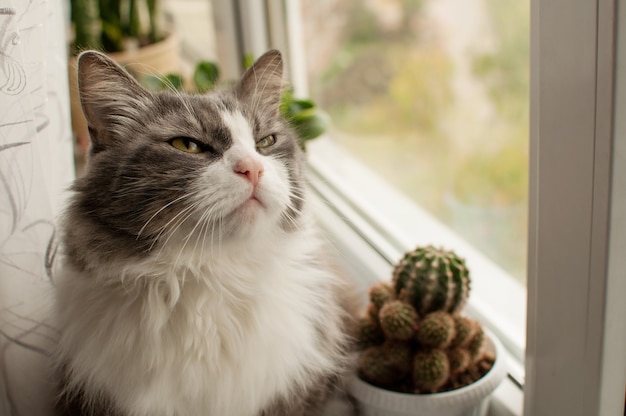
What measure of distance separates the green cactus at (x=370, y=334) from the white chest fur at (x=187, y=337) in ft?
0.76

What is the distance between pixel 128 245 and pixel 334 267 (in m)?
0.46

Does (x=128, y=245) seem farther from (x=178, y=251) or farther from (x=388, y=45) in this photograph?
(x=388, y=45)

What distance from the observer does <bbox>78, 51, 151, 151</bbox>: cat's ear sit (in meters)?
0.89

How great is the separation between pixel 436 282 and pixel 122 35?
1.54 m

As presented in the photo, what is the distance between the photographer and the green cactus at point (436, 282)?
1099 millimetres

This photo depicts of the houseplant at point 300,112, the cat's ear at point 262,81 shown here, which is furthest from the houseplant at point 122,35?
the cat's ear at point 262,81

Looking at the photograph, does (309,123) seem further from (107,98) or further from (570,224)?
(570,224)

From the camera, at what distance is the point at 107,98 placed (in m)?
0.92

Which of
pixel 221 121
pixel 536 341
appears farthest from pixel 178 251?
pixel 536 341

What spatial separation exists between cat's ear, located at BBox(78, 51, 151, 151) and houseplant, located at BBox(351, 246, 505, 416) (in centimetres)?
59

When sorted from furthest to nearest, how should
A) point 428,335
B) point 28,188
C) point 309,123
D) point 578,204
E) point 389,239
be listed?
point 389,239, point 309,123, point 428,335, point 28,188, point 578,204


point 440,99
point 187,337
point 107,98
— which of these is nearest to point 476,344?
point 187,337

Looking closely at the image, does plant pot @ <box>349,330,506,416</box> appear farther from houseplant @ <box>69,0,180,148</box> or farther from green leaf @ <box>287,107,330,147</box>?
houseplant @ <box>69,0,180,148</box>

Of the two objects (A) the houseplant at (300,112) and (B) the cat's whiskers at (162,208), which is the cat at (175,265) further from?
(A) the houseplant at (300,112)
